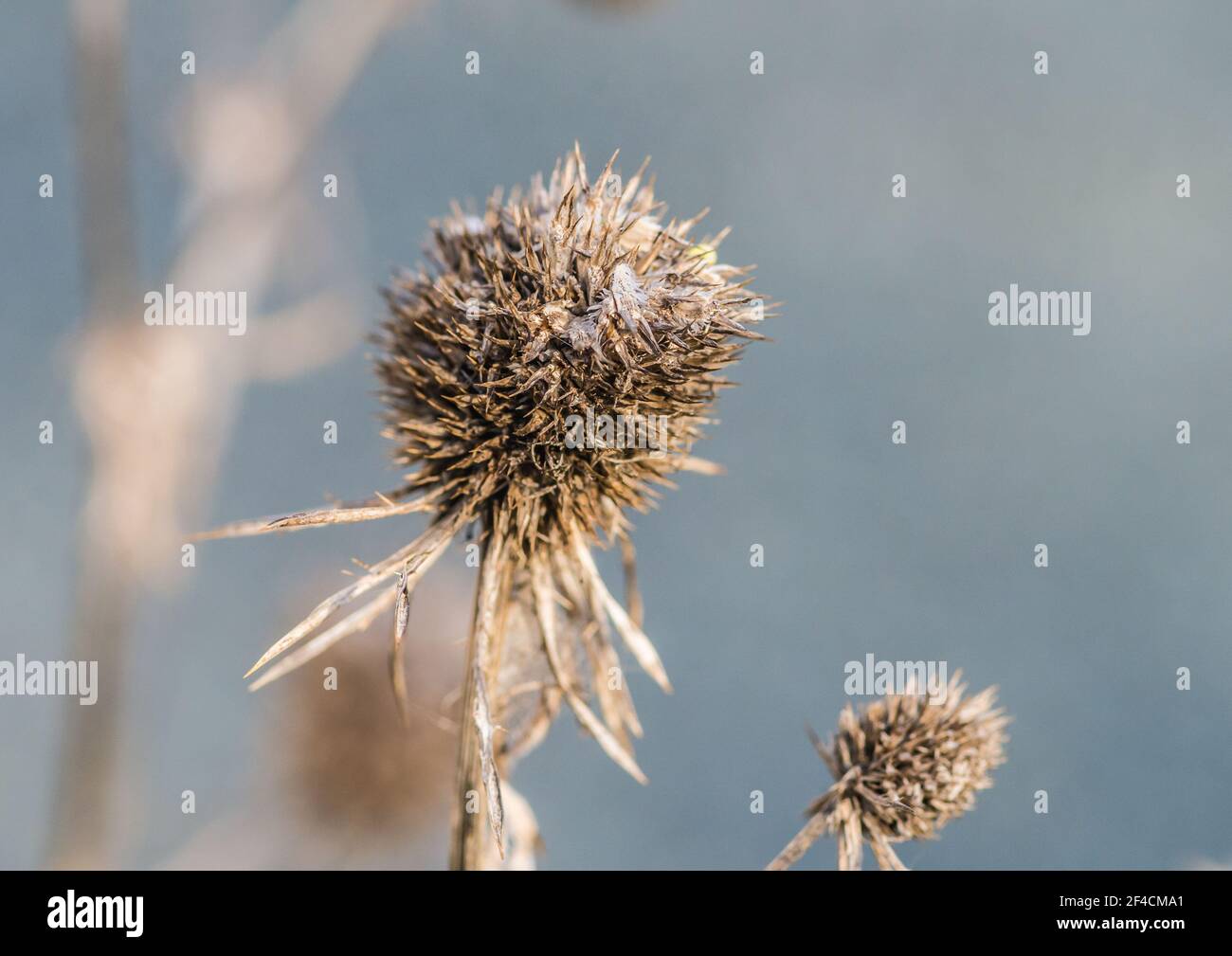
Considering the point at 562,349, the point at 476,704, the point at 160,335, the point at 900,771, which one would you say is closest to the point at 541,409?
the point at 562,349

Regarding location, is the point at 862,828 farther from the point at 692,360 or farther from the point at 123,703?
the point at 123,703

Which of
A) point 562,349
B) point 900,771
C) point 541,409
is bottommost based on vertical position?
point 900,771

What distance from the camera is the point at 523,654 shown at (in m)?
3.12

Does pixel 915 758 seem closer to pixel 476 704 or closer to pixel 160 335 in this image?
pixel 476 704

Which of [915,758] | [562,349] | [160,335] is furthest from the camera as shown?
[160,335]

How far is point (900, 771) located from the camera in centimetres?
267

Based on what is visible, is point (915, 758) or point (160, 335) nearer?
point (915, 758)

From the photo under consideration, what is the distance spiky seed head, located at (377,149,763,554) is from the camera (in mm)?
2385

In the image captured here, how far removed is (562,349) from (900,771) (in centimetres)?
140

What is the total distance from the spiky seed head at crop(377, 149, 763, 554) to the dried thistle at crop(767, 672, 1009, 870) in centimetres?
88

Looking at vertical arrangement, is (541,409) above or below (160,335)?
below

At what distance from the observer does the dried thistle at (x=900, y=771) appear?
104 inches

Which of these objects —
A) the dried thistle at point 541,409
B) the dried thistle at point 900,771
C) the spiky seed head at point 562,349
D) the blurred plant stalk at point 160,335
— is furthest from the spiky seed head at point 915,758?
the blurred plant stalk at point 160,335

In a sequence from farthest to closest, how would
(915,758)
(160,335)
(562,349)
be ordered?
1. (160,335)
2. (915,758)
3. (562,349)
